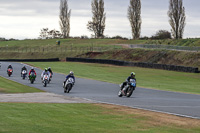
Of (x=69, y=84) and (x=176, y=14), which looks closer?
(x=69, y=84)

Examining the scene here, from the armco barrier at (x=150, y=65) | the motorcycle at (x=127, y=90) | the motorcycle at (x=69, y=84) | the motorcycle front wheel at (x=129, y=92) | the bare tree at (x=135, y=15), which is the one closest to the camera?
the motorcycle at (x=127, y=90)

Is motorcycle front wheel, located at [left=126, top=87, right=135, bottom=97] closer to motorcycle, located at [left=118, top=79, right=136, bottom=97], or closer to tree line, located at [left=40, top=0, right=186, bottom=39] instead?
motorcycle, located at [left=118, top=79, right=136, bottom=97]

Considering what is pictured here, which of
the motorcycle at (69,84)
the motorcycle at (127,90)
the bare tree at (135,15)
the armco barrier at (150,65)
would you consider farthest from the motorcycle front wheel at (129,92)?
the bare tree at (135,15)

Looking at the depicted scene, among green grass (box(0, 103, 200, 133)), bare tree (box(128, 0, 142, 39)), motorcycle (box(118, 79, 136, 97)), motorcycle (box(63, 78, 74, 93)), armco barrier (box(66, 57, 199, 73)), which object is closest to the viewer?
green grass (box(0, 103, 200, 133))

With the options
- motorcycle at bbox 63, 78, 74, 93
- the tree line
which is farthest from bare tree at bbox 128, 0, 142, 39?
motorcycle at bbox 63, 78, 74, 93

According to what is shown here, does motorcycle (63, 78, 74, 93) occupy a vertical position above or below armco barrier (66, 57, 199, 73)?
below

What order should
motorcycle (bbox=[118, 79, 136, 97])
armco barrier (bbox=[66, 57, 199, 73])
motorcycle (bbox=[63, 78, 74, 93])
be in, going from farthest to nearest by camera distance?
armco barrier (bbox=[66, 57, 199, 73]), motorcycle (bbox=[63, 78, 74, 93]), motorcycle (bbox=[118, 79, 136, 97])

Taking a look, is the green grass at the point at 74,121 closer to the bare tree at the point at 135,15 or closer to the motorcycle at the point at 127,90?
the motorcycle at the point at 127,90

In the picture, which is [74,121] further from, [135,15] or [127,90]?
[135,15]

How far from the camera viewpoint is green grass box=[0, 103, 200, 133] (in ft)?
40.3

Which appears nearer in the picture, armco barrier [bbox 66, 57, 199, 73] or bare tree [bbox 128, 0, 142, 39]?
armco barrier [bbox 66, 57, 199, 73]

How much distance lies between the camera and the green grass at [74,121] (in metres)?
12.3

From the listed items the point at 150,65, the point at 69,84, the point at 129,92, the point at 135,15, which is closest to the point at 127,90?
the point at 129,92

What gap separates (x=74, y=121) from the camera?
1405cm
